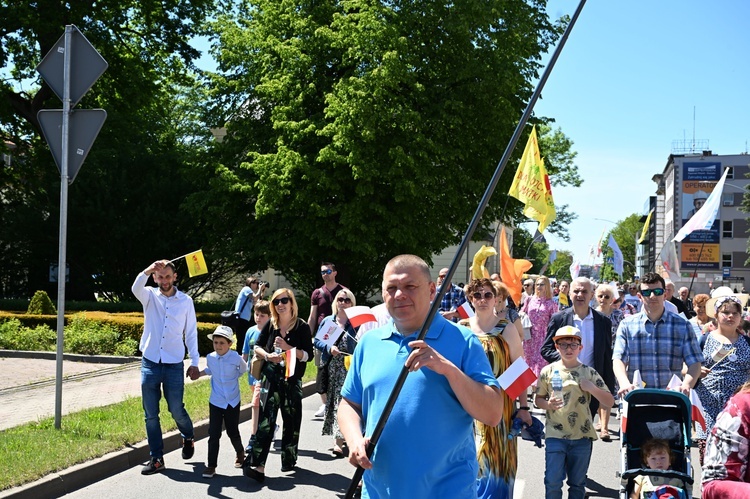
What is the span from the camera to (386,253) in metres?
29.3

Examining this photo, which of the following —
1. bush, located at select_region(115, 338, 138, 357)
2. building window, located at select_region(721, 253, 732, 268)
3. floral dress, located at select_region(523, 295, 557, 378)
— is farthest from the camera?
building window, located at select_region(721, 253, 732, 268)

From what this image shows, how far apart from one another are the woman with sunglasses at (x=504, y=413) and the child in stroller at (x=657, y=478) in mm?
860

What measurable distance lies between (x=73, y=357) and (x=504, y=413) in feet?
44.4

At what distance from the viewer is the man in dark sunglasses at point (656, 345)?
785 centimetres

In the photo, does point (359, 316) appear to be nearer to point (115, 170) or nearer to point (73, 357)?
point (73, 357)

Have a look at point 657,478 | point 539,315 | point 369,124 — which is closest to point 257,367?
point 657,478

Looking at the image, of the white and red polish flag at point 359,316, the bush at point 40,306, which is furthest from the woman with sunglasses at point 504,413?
the bush at point 40,306

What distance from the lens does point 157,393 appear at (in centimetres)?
865

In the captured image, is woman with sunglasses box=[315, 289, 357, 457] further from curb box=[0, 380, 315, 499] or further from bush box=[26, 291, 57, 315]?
bush box=[26, 291, 57, 315]

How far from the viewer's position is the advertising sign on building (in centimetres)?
10131

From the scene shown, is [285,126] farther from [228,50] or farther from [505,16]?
[505,16]

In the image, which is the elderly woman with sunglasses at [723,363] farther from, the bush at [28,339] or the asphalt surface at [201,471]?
the bush at [28,339]

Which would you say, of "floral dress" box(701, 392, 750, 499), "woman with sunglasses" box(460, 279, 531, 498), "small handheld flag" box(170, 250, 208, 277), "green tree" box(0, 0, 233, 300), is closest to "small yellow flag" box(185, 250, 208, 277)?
"small handheld flag" box(170, 250, 208, 277)

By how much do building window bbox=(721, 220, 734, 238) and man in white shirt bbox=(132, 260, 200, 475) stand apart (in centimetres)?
10361
